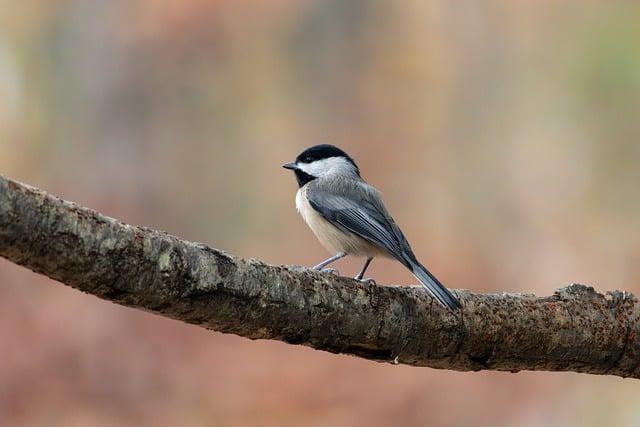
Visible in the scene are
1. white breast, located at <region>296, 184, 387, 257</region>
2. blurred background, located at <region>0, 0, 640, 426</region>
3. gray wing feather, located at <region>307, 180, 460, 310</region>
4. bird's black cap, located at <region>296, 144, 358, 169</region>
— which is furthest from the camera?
blurred background, located at <region>0, 0, 640, 426</region>

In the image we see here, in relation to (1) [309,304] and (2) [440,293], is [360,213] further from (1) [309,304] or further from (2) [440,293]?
(1) [309,304]

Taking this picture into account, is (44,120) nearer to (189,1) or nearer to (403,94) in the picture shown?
(189,1)

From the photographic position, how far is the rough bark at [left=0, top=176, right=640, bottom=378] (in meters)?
2.11

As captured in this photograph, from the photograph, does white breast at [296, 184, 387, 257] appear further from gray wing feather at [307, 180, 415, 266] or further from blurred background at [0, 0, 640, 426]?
blurred background at [0, 0, 640, 426]

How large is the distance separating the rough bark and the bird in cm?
62

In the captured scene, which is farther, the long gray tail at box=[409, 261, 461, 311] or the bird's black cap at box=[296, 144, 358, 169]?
the bird's black cap at box=[296, 144, 358, 169]

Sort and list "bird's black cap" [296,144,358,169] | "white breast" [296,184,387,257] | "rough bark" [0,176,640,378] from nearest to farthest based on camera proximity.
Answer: "rough bark" [0,176,640,378]
"white breast" [296,184,387,257]
"bird's black cap" [296,144,358,169]

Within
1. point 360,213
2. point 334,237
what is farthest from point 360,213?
point 334,237

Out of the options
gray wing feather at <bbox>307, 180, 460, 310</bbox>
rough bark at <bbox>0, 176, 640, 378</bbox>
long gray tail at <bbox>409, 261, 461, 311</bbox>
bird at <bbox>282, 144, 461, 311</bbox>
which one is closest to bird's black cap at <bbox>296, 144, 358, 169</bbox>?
bird at <bbox>282, 144, 461, 311</bbox>

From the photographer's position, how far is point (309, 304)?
2.66m

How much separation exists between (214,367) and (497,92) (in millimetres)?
3055

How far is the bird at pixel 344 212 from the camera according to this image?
3951mm

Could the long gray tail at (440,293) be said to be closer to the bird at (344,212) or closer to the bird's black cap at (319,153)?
the bird at (344,212)

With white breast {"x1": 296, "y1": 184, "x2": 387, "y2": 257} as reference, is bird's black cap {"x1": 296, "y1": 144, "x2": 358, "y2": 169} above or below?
above
